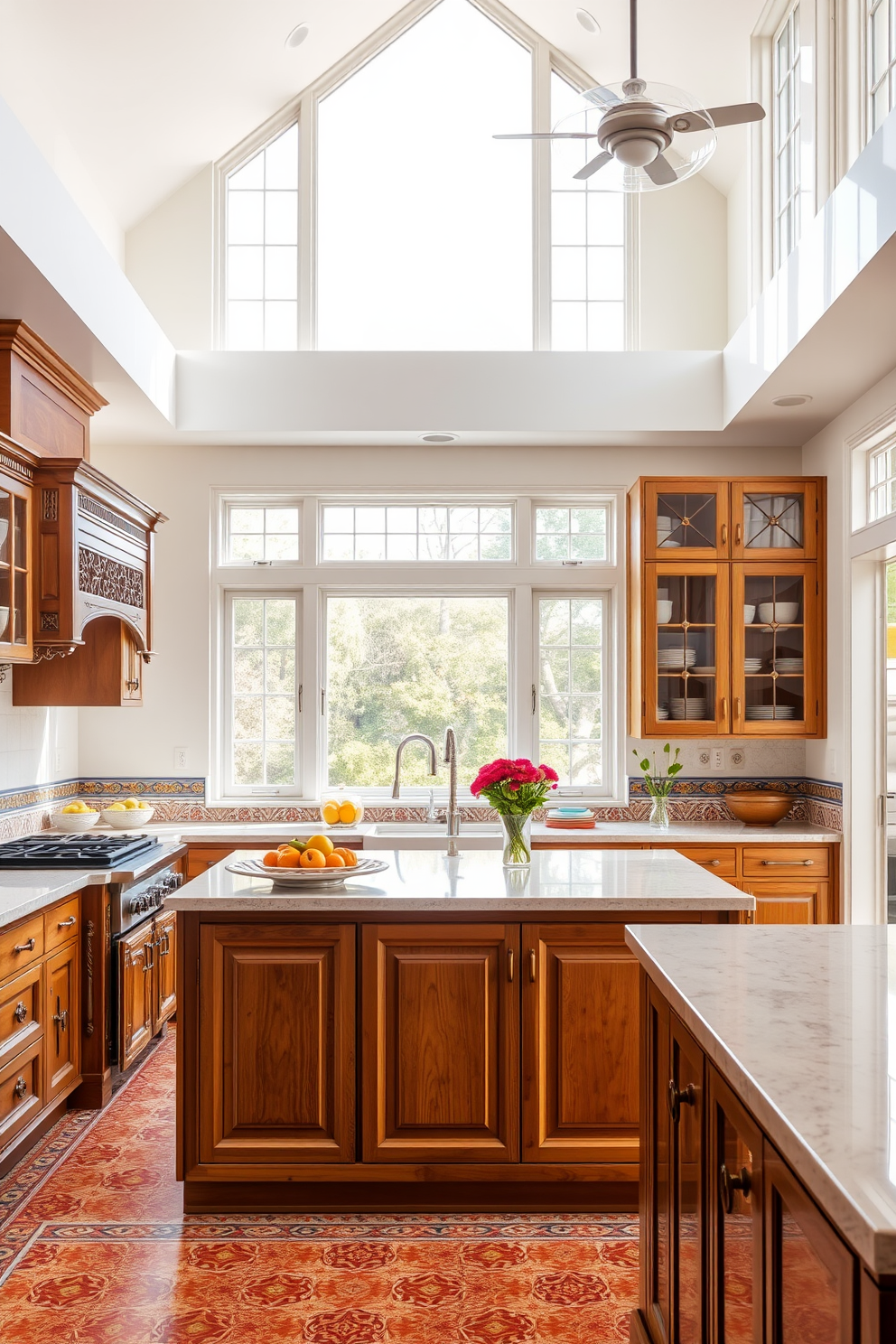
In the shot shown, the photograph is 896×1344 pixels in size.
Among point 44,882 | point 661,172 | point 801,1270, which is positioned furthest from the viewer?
point 44,882

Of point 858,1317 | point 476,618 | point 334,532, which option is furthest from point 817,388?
point 858,1317

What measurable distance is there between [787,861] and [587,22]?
429cm

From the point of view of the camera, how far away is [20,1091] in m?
3.53

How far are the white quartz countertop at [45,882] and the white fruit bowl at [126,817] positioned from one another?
800mm

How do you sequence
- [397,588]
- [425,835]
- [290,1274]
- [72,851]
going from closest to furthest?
[290,1274] → [72,851] → [425,835] → [397,588]

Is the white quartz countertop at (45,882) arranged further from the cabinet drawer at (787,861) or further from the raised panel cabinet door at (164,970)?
the cabinet drawer at (787,861)

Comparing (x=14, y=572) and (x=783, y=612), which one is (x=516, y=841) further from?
(x=783, y=612)

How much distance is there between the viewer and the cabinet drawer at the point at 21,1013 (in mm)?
3375

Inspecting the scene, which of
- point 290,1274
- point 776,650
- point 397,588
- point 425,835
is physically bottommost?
point 290,1274

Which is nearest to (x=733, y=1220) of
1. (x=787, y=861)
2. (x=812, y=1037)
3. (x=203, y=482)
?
(x=812, y=1037)

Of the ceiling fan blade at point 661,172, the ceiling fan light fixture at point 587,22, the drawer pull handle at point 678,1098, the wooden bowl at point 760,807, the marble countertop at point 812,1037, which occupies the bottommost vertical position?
the drawer pull handle at point 678,1098

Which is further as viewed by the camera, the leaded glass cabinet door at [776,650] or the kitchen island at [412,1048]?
the leaded glass cabinet door at [776,650]

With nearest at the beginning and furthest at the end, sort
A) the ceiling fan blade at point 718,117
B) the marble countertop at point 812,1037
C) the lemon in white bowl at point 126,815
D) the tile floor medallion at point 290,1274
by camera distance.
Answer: the marble countertop at point 812,1037 → the ceiling fan blade at point 718,117 → the tile floor medallion at point 290,1274 → the lemon in white bowl at point 126,815

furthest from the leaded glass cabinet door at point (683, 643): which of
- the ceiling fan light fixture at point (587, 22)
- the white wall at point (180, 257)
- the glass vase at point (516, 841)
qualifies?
the white wall at point (180, 257)
